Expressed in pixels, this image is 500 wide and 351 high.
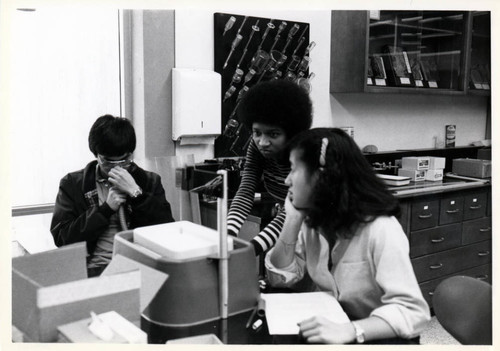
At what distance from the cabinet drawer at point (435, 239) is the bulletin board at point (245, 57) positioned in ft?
3.84

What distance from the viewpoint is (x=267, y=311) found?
121 centimetres

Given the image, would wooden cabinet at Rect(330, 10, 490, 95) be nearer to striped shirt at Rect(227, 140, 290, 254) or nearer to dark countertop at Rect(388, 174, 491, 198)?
dark countertop at Rect(388, 174, 491, 198)

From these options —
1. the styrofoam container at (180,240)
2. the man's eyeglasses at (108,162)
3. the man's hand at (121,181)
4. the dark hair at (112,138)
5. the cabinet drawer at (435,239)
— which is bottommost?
the cabinet drawer at (435,239)

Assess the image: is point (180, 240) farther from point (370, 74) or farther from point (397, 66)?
point (397, 66)

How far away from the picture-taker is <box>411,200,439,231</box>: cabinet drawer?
289 centimetres

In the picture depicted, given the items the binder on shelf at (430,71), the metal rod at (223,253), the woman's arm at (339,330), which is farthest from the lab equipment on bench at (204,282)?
the binder on shelf at (430,71)

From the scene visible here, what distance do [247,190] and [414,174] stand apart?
1.58 meters

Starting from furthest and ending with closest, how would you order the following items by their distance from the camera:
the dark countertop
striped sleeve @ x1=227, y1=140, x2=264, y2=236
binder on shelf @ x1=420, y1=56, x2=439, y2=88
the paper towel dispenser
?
binder on shelf @ x1=420, y1=56, x2=439, y2=88 < the dark countertop < the paper towel dispenser < striped sleeve @ x1=227, y1=140, x2=264, y2=236

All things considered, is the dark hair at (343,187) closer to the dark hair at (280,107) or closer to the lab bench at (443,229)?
the dark hair at (280,107)

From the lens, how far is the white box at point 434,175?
319 cm

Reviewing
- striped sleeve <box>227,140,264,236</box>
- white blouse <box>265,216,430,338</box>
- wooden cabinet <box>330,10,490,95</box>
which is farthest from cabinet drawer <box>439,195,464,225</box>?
white blouse <box>265,216,430,338</box>

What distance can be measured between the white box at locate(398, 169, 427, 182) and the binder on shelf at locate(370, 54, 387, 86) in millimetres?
572

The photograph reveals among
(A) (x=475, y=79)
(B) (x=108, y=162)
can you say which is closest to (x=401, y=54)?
(A) (x=475, y=79)

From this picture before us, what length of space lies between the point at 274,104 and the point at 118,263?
88 centimetres
